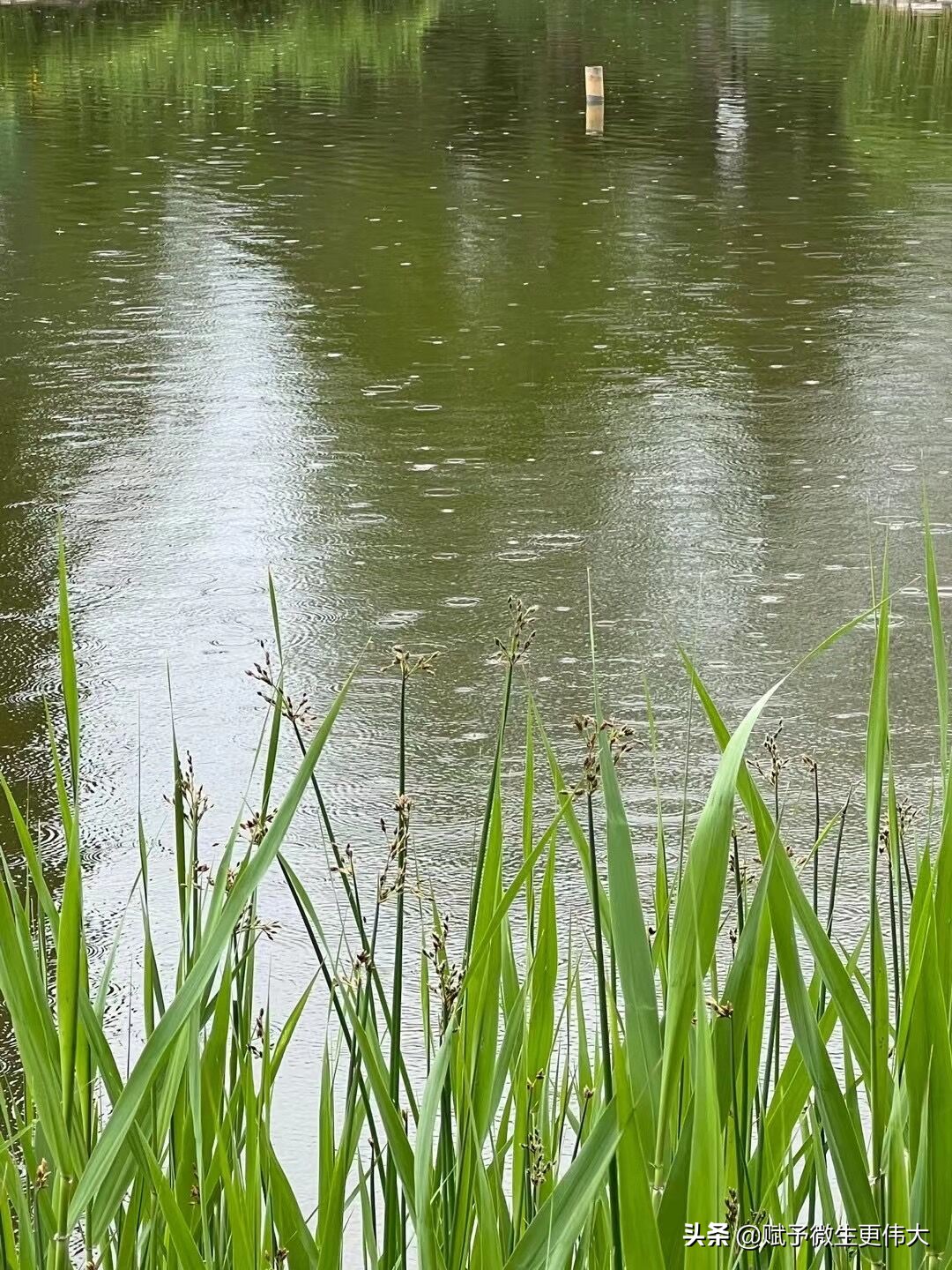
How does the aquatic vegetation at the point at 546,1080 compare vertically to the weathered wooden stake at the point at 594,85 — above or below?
below

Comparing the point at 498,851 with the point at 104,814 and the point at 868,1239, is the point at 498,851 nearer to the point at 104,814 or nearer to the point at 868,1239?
the point at 868,1239

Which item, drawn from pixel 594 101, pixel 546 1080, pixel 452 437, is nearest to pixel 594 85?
pixel 594 101

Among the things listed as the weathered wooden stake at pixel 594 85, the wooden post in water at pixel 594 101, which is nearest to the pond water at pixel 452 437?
the wooden post in water at pixel 594 101

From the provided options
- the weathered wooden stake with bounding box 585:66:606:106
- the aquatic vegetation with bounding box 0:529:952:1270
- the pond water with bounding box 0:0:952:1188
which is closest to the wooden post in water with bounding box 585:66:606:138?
the weathered wooden stake with bounding box 585:66:606:106

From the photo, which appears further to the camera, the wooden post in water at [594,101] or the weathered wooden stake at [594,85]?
Result: the weathered wooden stake at [594,85]

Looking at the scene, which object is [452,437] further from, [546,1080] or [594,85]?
A: [594,85]

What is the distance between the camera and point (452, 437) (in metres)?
7.44

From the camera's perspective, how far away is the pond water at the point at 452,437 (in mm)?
4785

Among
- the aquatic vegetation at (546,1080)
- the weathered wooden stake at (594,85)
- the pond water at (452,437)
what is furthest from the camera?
the weathered wooden stake at (594,85)

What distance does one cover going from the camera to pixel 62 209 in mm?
13453

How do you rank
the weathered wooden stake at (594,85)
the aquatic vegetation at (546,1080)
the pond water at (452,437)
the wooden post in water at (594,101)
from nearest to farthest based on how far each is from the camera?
the aquatic vegetation at (546,1080) → the pond water at (452,437) → the wooden post in water at (594,101) → the weathered wooden stake at (594,85)

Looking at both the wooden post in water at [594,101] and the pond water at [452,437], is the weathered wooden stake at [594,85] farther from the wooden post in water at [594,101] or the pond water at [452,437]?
the pond water at [452,437]

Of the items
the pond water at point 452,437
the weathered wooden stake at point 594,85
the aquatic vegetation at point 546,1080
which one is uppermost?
the weathered wooden stake at point 594,85

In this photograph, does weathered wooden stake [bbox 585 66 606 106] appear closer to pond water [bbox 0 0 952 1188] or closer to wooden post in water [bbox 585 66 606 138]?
wooden post in water [bbox 585 66 606 138]
